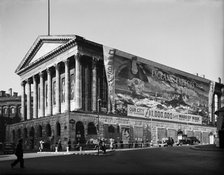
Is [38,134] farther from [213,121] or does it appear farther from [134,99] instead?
[213,121]

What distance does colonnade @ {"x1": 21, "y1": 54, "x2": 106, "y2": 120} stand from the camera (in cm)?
5525

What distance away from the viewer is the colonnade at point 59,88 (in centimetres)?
5525

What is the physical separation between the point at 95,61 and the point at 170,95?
76.3 feet

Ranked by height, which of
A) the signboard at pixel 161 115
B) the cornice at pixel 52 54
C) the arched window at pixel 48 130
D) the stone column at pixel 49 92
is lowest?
the arched window at pixel 48 130

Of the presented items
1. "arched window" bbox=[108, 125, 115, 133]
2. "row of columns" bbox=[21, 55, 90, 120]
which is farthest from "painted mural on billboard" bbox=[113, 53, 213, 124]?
"row of columns" bbox=[21, 55, 90, 120]

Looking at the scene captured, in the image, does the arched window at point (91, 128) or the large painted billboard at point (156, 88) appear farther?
the large painted billboard at point (156, 88)

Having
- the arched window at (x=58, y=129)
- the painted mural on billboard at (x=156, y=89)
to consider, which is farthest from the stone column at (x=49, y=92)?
the painted mural on billboard at (x=156, y=89)

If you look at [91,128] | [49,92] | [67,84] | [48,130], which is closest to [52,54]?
[67,84]

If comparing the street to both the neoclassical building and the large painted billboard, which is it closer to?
the neoclassical building

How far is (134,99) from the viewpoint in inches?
2421

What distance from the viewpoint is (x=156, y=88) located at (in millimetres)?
68438

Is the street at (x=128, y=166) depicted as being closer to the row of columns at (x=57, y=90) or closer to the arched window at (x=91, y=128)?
the arched window at (x=91, y=128)

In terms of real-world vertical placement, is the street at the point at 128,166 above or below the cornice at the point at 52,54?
below

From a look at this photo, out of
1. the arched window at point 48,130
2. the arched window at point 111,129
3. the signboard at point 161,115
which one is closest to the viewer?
the arched window at point 111,129
